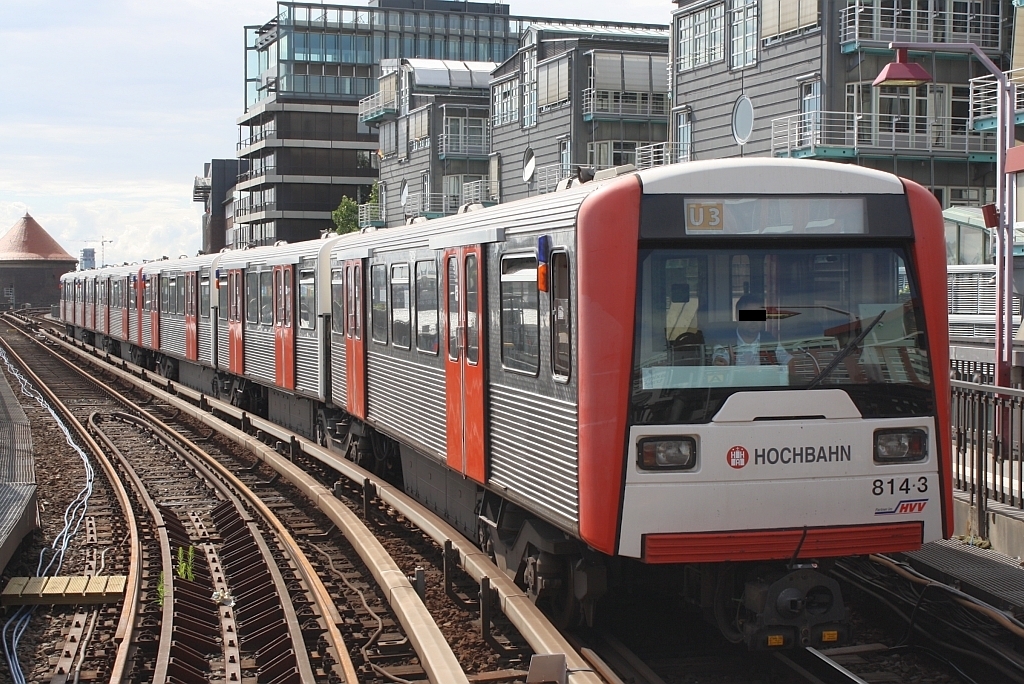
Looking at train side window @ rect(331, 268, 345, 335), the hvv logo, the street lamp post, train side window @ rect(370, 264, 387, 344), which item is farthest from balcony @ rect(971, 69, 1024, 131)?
the hvv logo

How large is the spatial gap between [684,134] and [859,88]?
19.6ft

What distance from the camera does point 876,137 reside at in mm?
28906

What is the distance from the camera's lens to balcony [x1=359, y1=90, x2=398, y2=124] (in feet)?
204

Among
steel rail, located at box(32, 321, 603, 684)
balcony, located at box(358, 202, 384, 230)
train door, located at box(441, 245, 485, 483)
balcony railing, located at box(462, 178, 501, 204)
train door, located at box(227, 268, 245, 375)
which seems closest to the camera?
steel rail, located at box(32, 321, 603, 684)

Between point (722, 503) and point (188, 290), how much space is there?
854 inches

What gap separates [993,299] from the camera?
20.7 meters

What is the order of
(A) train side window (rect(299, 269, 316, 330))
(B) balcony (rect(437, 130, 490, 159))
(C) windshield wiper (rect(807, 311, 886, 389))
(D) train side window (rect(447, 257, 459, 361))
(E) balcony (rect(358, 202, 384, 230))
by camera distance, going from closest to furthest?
1. (C) windshield wiper (rect(807, 311, 886, 389))
2. (D) train side window (rect(447, 257, 459, 361))
3. (A) train side window (rect(299, 269, 316, 330))
4. (B) balcony (rect(437, 130, 490, 159))
5. (E) balcony (rect(358, 202, 384, 230))

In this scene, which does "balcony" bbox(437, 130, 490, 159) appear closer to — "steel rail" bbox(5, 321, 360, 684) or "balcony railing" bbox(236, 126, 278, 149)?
"balcony railing" bbox(236, 126, 278, 149)

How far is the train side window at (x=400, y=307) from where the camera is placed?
11.8 meters

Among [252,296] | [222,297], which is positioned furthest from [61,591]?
[222,297]

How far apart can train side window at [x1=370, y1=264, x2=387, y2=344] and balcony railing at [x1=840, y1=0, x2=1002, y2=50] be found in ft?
58.7

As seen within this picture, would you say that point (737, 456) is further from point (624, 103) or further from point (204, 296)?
point (624, 103)

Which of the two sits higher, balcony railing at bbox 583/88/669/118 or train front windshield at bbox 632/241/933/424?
balcony railing at bbox 583/88/669/118

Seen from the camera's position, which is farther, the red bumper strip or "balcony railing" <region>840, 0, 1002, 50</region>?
"balcony railing" <region>840, 0, 1002, 50</region>
